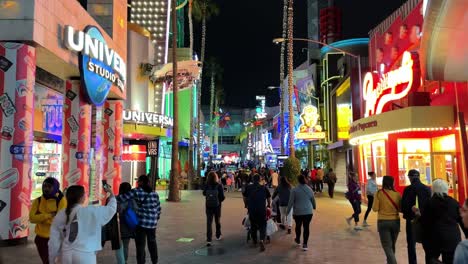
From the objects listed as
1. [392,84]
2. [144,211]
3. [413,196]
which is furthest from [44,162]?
[413,196]

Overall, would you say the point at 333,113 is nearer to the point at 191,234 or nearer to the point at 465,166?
the point at 465,166

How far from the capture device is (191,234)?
1227cm

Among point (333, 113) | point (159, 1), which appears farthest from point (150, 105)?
point (333, 113)

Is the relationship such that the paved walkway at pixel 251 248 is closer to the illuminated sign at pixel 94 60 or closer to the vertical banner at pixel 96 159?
the vertical banner at pixel 96 159

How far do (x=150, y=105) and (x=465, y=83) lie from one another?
2350cm

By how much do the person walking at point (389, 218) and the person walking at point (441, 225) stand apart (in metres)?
1.44

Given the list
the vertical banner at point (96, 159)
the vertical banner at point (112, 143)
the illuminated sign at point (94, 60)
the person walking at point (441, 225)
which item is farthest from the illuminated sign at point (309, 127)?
the person walking at point (441, 225)

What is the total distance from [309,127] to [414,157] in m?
19.0

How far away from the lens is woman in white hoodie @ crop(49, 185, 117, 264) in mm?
4461

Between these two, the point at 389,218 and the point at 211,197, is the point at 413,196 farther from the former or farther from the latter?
the point at 211,197

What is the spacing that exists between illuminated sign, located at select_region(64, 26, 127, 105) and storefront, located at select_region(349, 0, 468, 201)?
993 centimetres

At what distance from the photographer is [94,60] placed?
1462cm

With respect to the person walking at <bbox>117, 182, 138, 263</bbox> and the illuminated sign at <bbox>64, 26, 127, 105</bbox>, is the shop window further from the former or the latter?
the person walking at <bbox>117, 182, 138, 263</bbox>

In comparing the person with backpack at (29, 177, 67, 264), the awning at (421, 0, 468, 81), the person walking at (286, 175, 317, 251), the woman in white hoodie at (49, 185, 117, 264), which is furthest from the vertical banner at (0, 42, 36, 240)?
the awning at (421, 0, 468, 81)
